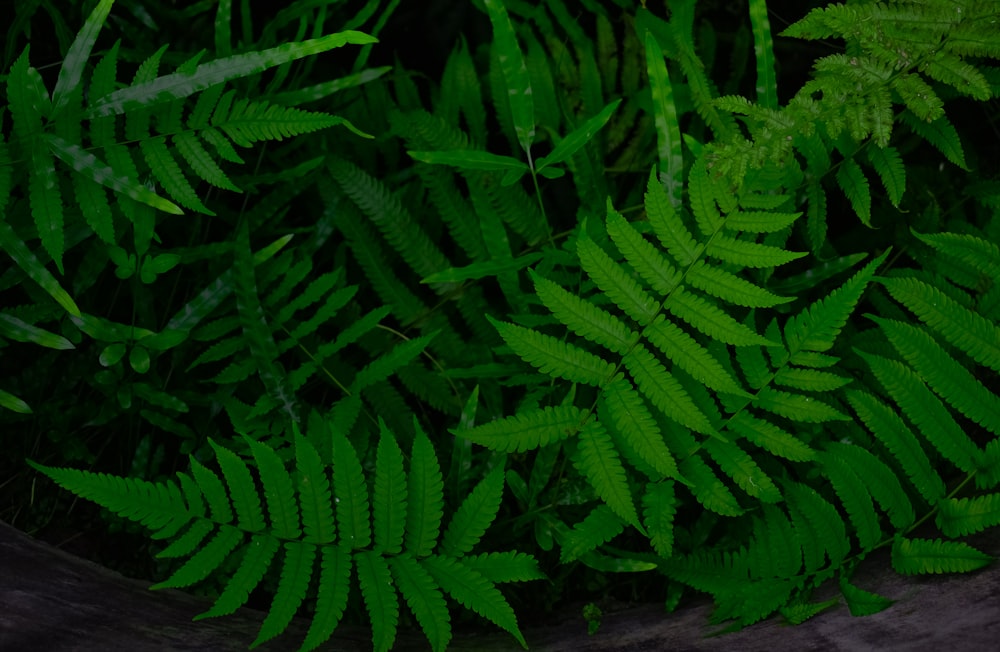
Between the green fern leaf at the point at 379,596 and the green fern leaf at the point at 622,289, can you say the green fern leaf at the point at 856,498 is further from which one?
the green fern leaf at the point at 379,596

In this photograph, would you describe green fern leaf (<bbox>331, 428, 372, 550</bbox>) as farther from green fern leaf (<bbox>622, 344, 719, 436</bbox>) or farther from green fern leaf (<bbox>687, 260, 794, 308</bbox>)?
green fern leaf (<bbox>687, 260, 794, 308</bbox>)

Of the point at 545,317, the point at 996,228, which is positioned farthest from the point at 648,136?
the point at 996,228

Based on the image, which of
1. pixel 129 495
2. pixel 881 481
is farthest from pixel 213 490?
pixel 881 481

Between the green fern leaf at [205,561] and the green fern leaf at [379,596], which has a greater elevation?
the green fern leaf at [205,561]

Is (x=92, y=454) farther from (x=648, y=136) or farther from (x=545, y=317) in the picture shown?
(x=648, y=136)

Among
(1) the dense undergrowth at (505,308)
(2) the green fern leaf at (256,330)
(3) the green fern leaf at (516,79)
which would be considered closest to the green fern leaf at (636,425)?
(1) the dense undergrowth at (505,308)

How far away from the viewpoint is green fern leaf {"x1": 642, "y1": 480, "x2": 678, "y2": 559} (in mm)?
1835

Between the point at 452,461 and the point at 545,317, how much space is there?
472 millimetres

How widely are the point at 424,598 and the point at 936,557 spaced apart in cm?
107

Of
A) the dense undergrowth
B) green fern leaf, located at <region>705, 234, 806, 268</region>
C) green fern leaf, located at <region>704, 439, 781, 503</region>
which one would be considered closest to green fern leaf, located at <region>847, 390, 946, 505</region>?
the dense undergrowth

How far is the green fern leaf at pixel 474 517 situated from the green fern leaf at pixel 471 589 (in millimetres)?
42

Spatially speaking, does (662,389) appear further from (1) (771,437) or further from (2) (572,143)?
(2) (572,143)

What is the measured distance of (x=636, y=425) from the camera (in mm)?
1787

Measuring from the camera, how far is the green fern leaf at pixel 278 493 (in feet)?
5.84
